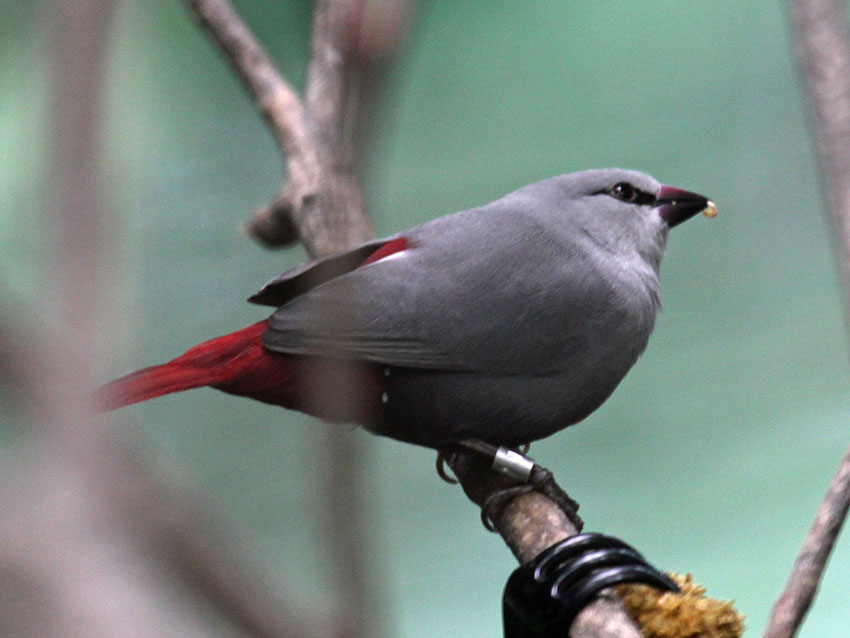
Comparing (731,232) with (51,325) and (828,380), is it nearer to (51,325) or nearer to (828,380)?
(828,380)

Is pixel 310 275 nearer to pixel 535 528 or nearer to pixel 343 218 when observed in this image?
pixel 343 218

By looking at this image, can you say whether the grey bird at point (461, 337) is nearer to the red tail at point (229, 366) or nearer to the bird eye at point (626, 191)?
the red tail at point (229, 366)

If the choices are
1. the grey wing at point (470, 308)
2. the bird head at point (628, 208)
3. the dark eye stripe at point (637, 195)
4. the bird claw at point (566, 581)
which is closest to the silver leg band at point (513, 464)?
the grey wing at point (470, 308)

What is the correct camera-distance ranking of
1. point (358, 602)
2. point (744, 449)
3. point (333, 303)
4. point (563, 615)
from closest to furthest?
point (358, 602)
point (333, 303)
point (563, 615)
point (744, 449)

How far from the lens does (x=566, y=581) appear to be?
102cm

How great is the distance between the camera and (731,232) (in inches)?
111

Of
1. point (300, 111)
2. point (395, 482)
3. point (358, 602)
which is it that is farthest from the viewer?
point (395, 482)

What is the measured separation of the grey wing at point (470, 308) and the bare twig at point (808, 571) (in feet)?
1.66

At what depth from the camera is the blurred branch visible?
960mm

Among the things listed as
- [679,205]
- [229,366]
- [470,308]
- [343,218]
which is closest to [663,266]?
[679,205]

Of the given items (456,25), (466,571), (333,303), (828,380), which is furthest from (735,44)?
(333,303)

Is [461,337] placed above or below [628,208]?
below

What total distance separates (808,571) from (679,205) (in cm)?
86

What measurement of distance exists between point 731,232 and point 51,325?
103 inches
